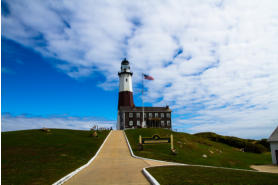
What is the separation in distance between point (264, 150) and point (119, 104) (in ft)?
127

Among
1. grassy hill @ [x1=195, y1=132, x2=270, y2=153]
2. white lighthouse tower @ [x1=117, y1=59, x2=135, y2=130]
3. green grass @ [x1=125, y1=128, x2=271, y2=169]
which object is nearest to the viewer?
green grass @ [x1=125, y1=128, x2=271, y2=169]

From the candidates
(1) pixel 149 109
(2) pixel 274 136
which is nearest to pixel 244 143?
(2) pixel 274 136

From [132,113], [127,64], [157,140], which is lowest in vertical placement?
[157,140]

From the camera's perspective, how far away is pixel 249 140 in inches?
1731

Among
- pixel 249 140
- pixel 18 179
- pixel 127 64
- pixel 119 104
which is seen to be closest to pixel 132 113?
pixel 119 104

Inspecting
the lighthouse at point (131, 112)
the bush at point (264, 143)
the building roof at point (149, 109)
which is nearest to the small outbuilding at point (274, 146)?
the bush at point (264, 143)

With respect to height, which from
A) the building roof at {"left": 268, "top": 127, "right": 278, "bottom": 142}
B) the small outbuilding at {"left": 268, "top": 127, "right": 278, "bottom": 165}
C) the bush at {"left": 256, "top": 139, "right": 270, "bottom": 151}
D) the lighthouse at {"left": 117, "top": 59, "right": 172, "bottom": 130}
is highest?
the lighthouse at {"left": 117, "top": 59, "right": 172, "bottom": 130}

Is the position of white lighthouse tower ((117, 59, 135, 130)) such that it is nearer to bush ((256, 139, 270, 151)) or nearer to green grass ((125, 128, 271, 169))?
green grass ((125, 128, 271, 169))

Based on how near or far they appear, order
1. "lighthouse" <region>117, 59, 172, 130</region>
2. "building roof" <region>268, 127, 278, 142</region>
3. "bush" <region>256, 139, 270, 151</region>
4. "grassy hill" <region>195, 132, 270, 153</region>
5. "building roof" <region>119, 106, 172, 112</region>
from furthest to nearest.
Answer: "building roof" <region>119, 106, 172, 112</region> < "lighthouse" <region>117, 59, 172, 130</region> < "bush" <region>256, 139, 270, 151</region> < "grassy hill" <region>195, 132, 270, 153</region> < "building roof" <region>268, 127, 278, 142</region>

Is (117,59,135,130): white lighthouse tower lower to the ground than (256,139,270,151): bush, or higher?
higher

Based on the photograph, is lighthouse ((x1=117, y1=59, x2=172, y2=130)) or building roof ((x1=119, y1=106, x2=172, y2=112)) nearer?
lighthouse ((x1=117, y1=59, x2=172, y2=130))

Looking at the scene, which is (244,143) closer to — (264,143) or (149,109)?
(264,143)

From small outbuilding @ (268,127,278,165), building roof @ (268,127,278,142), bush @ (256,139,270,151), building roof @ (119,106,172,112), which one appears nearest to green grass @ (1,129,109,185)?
small outbuilding @ (268,127,278,165)

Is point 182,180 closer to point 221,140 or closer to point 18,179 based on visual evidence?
point 18,179
